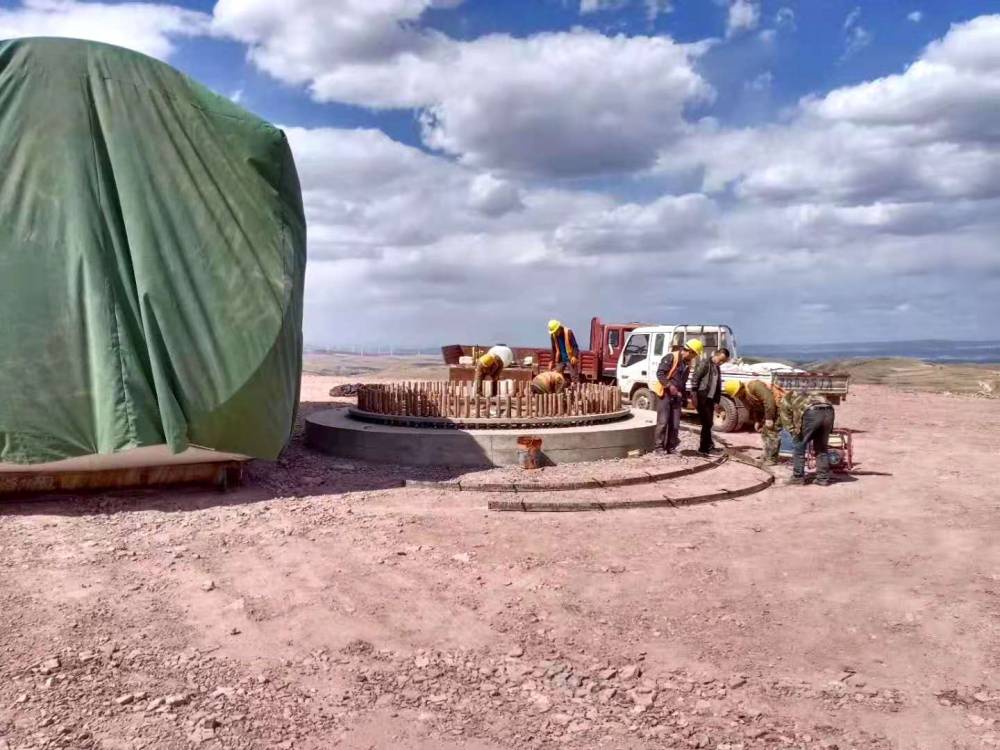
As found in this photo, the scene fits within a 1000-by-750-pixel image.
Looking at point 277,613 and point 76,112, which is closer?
point 277,613

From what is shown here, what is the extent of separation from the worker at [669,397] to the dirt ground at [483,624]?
10.2ft

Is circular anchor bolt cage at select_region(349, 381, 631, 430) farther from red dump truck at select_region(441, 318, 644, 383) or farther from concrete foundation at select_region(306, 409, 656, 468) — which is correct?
red dump truck at select_region(441, 318, 644, 383)

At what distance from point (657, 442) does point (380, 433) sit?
441 centimetres

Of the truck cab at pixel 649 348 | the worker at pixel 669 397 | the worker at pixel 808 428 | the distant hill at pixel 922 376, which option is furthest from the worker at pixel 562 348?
the distant hill at pixel 922 376

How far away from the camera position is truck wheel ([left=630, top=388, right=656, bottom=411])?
1805 cm

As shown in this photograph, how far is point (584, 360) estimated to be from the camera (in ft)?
67.3

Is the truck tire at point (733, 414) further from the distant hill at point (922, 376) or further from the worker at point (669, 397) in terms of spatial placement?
the distant hill at point (922, 376)

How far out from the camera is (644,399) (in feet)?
60.0

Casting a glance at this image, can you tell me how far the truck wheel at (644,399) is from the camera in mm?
18047

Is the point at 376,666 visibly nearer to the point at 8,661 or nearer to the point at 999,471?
the point at 8,661

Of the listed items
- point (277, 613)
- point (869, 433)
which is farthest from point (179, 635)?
point (869, 433)

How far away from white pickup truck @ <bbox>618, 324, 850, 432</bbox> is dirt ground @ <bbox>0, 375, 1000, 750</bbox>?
20.9 feet

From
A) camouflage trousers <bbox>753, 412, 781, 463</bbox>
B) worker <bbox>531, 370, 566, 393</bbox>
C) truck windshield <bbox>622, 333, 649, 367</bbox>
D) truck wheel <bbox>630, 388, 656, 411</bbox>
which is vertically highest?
truck windshield <bbox>622, 333, 649, 367</bbox>


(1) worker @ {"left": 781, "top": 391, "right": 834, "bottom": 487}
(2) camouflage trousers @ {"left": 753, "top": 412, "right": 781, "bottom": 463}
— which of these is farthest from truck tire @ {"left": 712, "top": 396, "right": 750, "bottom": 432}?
(1) worker @ {"left": 781, "top": 391, "right": 834, "bottom": 487}
